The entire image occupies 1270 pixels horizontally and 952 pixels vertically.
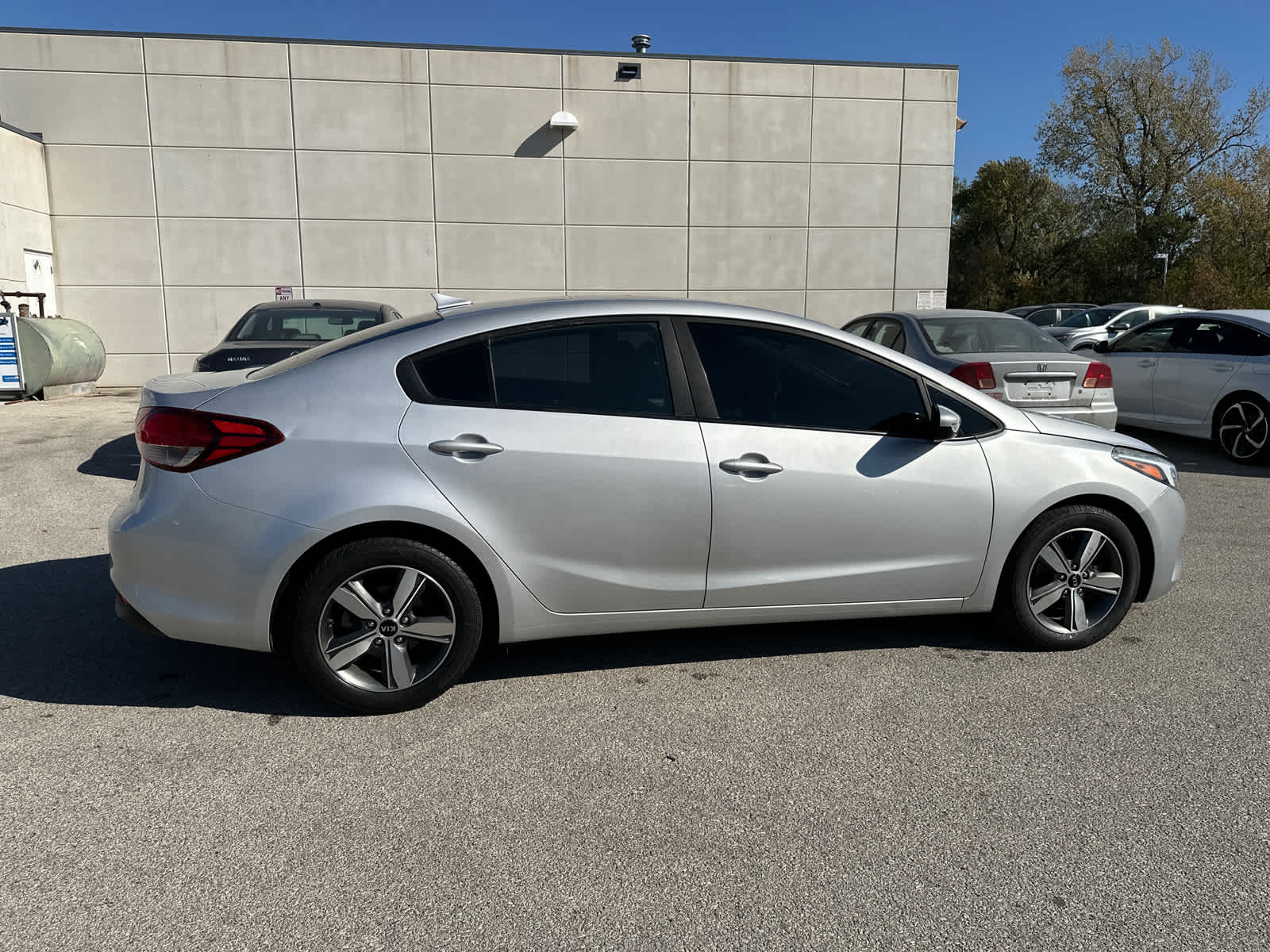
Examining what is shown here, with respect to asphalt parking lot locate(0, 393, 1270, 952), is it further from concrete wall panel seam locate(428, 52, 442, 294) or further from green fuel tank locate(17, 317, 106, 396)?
concrete wall panel seam locate(428, 52, 442, 294)

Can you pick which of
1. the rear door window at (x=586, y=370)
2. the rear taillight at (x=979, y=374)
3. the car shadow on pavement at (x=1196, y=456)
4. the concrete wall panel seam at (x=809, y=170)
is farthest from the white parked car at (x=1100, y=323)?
the rear door window at (x=586, y=370)

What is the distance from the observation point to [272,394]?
354 centimetres

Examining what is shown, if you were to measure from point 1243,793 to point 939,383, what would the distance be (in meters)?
1.90

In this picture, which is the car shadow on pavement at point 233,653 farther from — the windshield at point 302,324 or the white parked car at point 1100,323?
the white parked car at point 1100,323

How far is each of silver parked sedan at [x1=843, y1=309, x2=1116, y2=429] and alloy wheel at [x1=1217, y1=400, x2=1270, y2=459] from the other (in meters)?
2.16

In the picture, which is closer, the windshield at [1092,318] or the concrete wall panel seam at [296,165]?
the concrete wall panel seam at [296,165]

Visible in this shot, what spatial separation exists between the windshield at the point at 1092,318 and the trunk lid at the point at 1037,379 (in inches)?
625

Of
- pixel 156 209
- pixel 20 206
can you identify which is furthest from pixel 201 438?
pixel 156 209

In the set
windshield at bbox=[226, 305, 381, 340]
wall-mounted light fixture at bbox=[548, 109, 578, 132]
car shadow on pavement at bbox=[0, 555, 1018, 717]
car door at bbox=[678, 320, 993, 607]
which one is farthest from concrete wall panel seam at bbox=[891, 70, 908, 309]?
car door at bbox=[678, 320, 993, 607]

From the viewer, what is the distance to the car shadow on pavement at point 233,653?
3.83 meters

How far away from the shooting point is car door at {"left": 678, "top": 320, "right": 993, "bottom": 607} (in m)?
3.83

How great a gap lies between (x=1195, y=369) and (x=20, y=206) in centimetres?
1773

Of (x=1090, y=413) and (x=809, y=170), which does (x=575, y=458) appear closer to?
(x=1090, y=413)

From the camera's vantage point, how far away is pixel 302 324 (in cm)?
954
